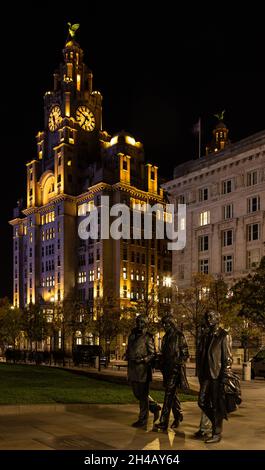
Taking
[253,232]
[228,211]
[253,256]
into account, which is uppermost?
[228,211]

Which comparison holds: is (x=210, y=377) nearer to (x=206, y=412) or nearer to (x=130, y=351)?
(x=206, y=412)

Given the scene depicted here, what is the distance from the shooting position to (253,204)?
65.1 meters

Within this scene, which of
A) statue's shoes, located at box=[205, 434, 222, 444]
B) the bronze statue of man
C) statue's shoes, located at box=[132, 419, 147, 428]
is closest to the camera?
statue's shoes, located at box=[205, 434, 222, 444]

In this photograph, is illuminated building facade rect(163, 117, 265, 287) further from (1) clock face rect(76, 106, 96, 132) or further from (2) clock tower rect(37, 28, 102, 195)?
(1) clock face rect(76, 106, 96, 132)

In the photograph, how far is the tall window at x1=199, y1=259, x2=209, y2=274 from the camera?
232 ft

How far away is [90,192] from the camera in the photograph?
121 m

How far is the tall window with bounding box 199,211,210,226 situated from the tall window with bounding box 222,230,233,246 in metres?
3.27

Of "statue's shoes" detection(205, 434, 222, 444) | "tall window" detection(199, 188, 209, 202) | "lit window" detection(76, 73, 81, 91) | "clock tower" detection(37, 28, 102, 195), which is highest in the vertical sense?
"lit window" detection(76, 73, 81, 91)

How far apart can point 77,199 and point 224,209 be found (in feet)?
199

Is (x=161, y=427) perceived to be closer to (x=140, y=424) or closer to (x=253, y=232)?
(x=140, y=424)

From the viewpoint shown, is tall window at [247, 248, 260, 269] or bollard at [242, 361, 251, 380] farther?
tall window at [247, 248, 260, 269]

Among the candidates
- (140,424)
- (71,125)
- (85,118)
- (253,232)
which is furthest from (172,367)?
(85,118)

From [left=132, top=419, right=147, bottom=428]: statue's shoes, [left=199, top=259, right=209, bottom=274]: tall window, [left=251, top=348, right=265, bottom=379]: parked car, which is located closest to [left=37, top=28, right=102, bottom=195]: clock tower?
[left=199, top=259, right=209, bottom=274]: tall window
